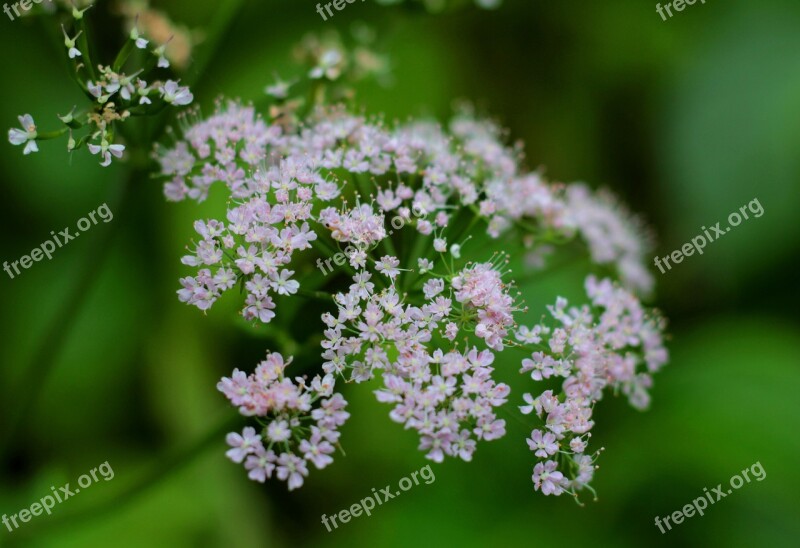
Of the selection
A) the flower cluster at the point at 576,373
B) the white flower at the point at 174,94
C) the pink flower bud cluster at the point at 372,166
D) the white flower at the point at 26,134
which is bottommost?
the flower cluster at the point at 576,373

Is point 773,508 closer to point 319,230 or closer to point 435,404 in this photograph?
point 435,404

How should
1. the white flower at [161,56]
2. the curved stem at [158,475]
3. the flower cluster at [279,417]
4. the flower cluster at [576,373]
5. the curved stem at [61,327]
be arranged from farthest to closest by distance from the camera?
the curved stem at [61,327]
the curved stem at [158,475]
the white flower at [161,56]
the flower cluster at [576,373]
the flower cluster at [279,417]

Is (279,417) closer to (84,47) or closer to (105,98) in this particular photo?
(105,98)

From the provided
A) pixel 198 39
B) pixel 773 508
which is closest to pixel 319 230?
pixel 198 39

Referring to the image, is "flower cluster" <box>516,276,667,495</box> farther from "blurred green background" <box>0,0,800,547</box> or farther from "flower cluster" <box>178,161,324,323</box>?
"blurred green background" <box>0,0,800,547</box>

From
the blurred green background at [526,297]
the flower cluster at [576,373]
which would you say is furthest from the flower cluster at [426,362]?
the blurred green background at [526,297]

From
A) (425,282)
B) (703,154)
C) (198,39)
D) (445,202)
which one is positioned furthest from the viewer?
(703,154)

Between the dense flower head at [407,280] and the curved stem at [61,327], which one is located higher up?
the curved stem at [61,327]

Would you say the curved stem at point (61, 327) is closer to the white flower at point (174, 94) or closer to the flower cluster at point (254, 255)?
the white flower at point (174, 94)
